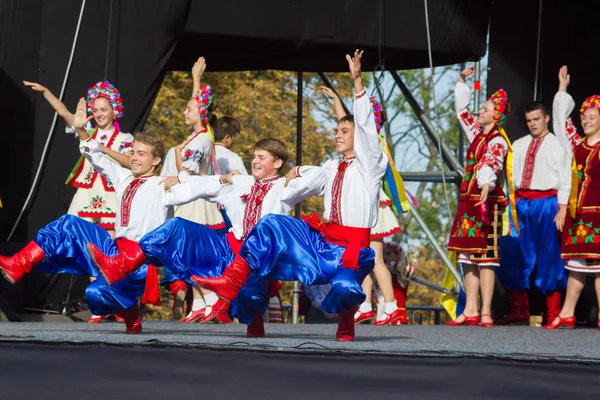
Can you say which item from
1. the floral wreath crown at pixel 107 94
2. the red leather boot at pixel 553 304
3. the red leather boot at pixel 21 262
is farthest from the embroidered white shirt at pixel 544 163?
the red leather boot at pixel 21 262

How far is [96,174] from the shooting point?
23.3 feet

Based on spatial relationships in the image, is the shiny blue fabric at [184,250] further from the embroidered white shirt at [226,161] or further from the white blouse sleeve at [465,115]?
the white blouse sleeve at [465,115]

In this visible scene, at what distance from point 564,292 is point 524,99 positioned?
4.42 feet

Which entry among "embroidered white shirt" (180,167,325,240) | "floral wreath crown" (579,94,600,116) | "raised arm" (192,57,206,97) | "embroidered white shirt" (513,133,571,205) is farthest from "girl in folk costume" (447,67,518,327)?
"embroidered white shirt" (180,167,325,240)

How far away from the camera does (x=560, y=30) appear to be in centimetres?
811

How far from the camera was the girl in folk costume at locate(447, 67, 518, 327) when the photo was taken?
714 centimetres

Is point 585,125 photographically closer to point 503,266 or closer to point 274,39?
point 503,266

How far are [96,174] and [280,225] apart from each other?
94.7 inches

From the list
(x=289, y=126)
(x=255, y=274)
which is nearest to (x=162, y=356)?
(x=255, y=274)

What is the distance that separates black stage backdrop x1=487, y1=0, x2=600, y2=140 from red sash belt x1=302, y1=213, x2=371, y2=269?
130 inches

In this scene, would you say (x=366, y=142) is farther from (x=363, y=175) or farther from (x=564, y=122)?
(x=564, y=122)

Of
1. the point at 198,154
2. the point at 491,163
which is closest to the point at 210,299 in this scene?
the point at 198,154

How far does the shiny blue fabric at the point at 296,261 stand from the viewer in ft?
16.2

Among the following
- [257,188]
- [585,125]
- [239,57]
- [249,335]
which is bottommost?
[249,335]
